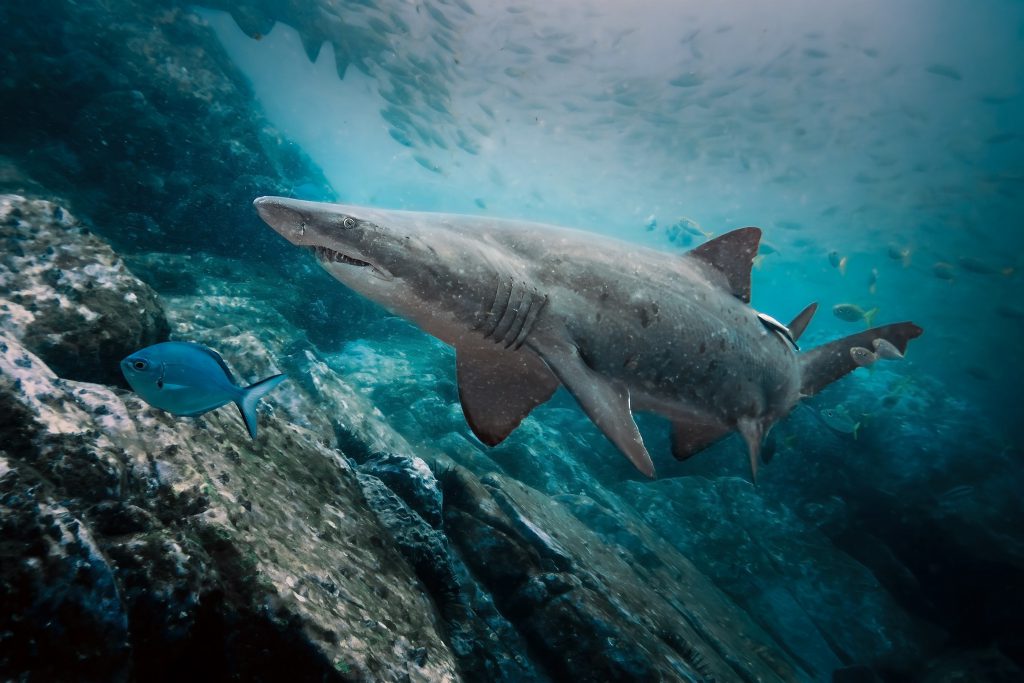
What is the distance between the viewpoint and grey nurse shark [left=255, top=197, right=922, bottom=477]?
254cm

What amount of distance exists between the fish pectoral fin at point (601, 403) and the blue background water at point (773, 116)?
63.6 feet

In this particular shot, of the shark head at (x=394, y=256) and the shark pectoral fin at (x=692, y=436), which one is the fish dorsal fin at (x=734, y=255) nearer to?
the shark pectoral fin at (x=692, y=436)

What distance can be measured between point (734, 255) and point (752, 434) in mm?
1933

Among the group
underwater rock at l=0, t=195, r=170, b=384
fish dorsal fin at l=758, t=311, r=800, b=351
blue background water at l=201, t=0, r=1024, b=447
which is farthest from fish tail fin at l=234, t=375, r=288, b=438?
blue background water at l=201, t=0, r=1024, b=447

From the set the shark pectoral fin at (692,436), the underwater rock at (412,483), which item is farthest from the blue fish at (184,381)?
the shark pectoral fin at (692,436)

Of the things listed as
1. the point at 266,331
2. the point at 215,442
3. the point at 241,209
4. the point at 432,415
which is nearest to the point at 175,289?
the point at 266,331

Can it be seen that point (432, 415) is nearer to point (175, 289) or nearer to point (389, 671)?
point (175, 289)

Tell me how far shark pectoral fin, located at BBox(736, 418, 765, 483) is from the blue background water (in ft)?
58.0

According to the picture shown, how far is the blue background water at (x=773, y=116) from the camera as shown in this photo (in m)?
18.8

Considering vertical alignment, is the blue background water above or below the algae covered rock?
above

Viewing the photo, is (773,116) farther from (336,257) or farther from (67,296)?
(67,296)

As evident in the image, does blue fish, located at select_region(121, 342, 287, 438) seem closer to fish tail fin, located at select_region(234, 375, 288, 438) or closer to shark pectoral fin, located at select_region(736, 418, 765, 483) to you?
fish tail fin, located at select_region(234, 375, 288, 438)

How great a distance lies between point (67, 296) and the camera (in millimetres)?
3305

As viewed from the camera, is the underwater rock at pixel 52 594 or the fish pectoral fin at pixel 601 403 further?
the fish pectoral fin at pixel 601 403
